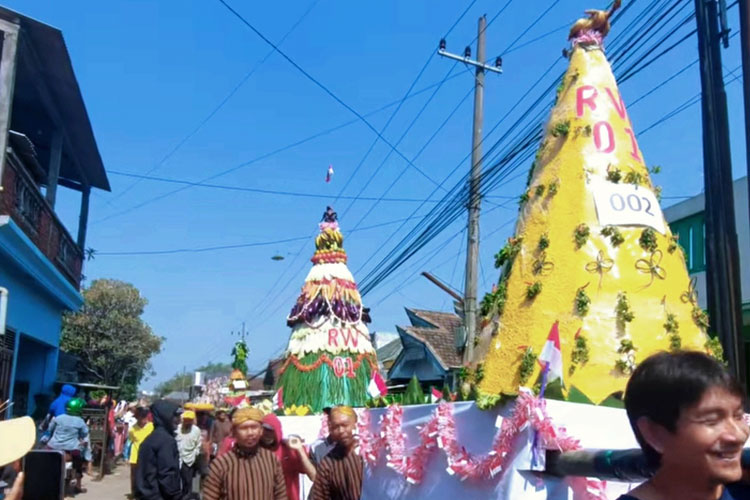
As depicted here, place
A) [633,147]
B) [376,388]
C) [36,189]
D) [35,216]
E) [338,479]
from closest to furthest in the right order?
[338,479]
[633,147]
[376,388]
[36,189]
[35,216]

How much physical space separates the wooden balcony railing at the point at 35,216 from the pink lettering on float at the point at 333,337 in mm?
4433

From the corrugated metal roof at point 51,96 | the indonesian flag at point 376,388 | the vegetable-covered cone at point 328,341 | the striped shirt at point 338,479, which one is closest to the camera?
the striped shirt at point 338,479

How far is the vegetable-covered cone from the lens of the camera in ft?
35.9

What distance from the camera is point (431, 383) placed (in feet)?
66.3

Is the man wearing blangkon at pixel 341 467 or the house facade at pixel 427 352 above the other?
the house facade at pixel 427 352

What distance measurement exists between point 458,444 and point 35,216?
27.4 feet

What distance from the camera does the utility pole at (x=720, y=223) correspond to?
18.6 feet

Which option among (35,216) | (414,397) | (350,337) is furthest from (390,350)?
(414,397)

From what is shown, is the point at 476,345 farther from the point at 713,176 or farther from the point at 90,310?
the point at 90,310

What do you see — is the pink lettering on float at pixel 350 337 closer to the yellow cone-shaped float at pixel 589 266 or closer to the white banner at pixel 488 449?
the white banner at pixel 488 449

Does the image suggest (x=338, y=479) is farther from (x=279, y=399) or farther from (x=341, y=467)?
(x=279, y=399)

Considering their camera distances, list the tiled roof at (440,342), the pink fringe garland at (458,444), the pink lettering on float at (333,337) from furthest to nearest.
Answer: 1. the tiled roof at (440,342)
2. the pink lettering on float at (333,337)
3. the pink fringe garland at (458,444)

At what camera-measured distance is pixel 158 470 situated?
6477mm

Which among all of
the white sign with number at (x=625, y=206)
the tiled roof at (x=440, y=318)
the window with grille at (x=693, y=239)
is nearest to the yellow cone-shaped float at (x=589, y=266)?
the white sign with number at (x=625, y=206)
